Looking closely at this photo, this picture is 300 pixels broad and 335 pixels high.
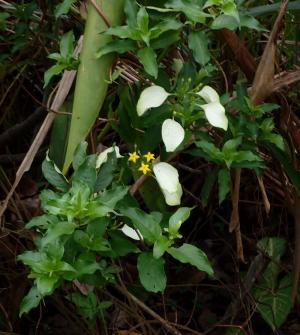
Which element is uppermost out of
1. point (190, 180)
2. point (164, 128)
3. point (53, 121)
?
point (164, 128)

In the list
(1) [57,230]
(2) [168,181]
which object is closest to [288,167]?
(2) [168,181]

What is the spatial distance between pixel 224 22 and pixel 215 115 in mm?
153

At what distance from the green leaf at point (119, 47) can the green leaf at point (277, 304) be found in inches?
30.3

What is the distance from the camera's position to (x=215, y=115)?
115cm

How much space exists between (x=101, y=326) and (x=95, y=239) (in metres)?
0.45

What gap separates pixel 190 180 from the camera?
1723 millimetres

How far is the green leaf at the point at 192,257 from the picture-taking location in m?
1.12

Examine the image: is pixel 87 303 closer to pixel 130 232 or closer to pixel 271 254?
pixel 130 232

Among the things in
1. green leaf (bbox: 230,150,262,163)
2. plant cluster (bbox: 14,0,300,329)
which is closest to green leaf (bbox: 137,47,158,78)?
plant cluster (bbox: 14,0,300,329)

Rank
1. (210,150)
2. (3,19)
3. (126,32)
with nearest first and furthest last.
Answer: (126,32) → (210,150) → (3,19)

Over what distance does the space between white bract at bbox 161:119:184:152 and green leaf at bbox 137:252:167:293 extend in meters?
0.18

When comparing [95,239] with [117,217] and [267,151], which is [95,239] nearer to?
[117,217]

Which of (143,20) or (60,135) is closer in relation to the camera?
(143,20)

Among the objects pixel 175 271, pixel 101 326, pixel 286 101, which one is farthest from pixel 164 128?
pixel 175 271
